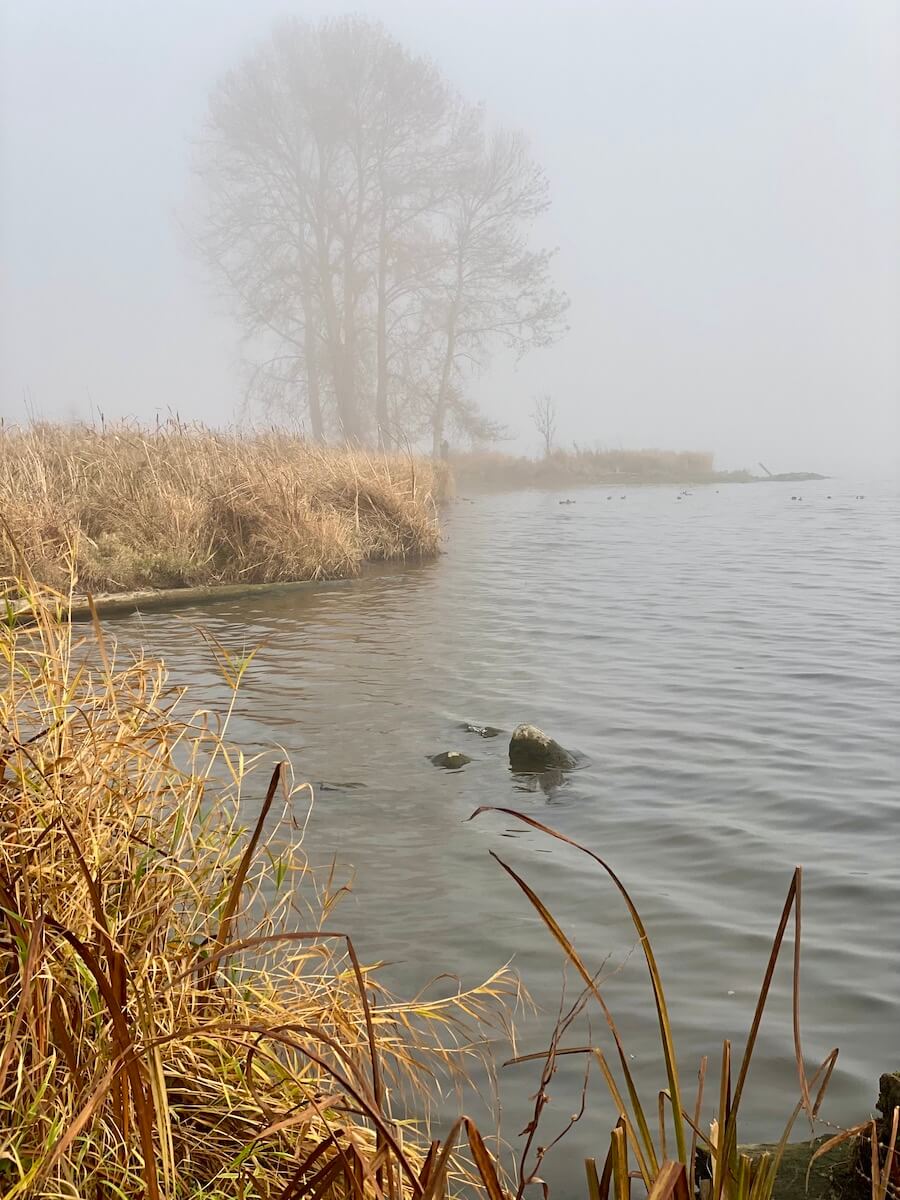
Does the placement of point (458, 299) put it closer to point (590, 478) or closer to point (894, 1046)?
point (590, 478)

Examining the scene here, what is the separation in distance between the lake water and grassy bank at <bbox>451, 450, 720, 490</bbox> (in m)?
24.7

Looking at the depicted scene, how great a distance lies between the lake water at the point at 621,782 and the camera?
357 centimetres

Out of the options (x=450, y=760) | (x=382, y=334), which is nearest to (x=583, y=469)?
(x=382, y=334)

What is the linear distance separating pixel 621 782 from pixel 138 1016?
4.18m

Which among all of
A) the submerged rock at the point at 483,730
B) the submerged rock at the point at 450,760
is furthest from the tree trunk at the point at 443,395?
the submerged rock at the point at 450,760

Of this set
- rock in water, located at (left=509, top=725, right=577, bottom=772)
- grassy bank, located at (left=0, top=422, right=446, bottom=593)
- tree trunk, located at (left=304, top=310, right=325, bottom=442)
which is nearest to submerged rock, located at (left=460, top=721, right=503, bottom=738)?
rock in water, located at (left=509, top=725, right=577, bottom=772)

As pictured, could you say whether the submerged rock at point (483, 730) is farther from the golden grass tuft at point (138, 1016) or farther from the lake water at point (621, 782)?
the golden grass tuft at point (138, 1016)

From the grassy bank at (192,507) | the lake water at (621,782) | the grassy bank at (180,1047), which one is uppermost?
the grassy bank at (192,507)

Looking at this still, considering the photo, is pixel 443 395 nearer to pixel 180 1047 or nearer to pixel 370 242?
pixel 370 242

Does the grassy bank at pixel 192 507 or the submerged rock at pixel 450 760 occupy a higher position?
the grassy bank at pixel 192 507

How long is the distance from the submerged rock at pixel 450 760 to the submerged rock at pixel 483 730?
51cm

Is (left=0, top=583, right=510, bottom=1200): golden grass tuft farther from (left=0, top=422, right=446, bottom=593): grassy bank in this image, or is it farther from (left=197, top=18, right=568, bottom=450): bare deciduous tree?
(left=197, top=18, right=568, bottom=450): bare deciduous tree

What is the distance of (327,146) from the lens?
42000 millimetres

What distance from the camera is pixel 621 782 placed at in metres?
5.95
